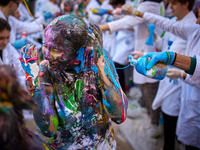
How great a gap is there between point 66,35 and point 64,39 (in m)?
0.02

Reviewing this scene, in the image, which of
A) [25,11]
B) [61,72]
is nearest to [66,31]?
[61,72]

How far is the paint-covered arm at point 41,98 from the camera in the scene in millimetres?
875

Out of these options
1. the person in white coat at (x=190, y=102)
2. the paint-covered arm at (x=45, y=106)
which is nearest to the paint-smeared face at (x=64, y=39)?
the paint-covered arm at (x=45, y=106)

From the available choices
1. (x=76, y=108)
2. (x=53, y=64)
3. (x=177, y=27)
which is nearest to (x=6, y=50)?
(x=53, y=64)

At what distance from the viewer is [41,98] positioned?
2.89 ft

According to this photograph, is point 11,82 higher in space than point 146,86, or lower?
higher

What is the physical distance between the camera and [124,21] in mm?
2188

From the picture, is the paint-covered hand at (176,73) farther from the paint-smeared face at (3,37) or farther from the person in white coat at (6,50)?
the paint-smeared face at (3,37)

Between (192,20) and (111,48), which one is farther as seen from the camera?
(111,48)

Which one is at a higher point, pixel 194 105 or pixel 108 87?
pixel 108 87

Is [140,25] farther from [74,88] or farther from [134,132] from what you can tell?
[74,88]

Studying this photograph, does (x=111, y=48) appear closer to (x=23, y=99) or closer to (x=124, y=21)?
(x=124, y=21)

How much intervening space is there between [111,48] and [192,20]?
143 cm

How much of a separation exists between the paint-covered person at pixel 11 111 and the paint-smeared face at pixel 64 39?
1.35ft
